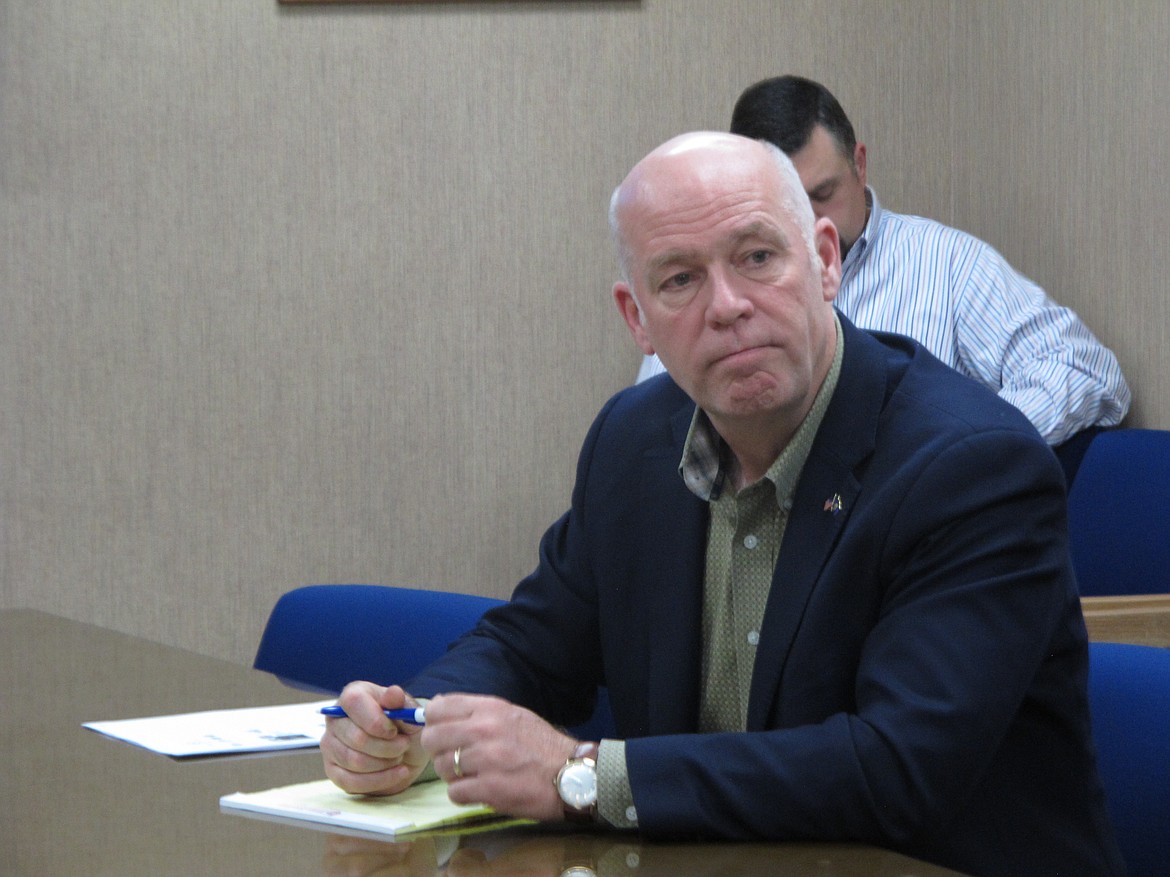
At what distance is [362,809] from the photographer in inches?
49.9

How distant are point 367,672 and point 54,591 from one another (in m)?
1.95

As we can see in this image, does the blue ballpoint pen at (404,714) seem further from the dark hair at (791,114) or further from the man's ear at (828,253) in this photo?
the dark hair at (791,114)

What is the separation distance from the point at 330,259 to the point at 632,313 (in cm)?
227

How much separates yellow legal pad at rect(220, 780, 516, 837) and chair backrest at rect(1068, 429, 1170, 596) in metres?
1.98

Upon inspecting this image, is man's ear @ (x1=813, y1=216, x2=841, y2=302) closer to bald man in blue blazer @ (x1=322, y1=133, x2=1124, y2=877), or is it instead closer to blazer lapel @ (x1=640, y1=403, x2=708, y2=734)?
bald man in blue blazer @ (x1=322, y1=133, x2=1124, y2=877)

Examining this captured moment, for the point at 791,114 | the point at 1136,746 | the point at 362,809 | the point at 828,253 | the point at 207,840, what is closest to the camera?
the point at 207,840

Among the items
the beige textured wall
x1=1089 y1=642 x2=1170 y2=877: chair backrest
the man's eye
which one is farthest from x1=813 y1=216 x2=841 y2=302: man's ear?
the beige textured wall

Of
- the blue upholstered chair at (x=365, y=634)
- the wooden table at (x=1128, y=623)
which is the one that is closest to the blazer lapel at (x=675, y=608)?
the blue upholstered chair at (x=365, y=634)

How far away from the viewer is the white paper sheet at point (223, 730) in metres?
1.50

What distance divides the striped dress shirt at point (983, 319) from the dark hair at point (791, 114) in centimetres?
26

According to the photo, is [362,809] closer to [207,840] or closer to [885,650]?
[207,840]

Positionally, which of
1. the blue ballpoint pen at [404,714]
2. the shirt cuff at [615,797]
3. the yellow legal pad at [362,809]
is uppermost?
the blue ballpoint pen at [404,714]

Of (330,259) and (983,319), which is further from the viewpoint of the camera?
(330,259)

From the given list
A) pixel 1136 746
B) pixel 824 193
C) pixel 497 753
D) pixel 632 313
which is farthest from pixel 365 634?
pixel 824 193
